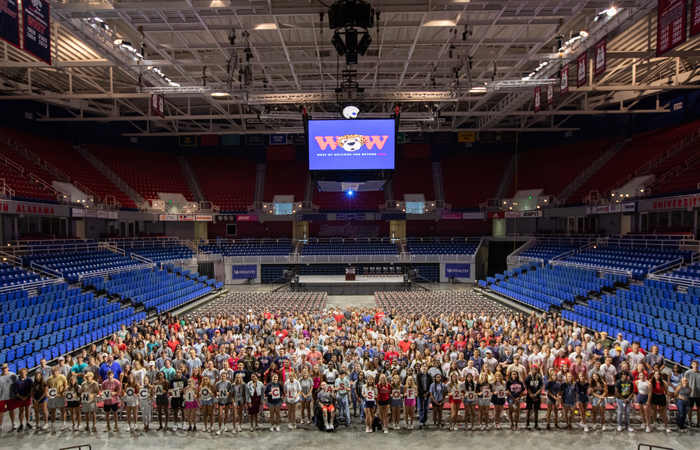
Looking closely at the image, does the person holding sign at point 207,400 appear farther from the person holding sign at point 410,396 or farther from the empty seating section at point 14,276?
the empty seating section at point 14,276

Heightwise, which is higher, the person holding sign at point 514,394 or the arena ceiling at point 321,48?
the arena ceiling at point 321,48

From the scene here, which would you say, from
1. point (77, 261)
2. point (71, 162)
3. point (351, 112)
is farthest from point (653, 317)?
point (71, 162)

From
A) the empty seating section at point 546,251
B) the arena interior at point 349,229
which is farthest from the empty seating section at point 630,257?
the empty seating section at point 546,251

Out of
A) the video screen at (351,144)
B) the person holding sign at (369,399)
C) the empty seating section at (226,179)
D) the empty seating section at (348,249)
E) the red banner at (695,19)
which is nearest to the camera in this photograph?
the person holding sign at (369,399)

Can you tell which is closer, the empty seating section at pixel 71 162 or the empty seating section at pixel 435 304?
the empty seating section at pixel 435 304

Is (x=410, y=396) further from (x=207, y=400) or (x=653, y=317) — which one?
(x=653, y=317)

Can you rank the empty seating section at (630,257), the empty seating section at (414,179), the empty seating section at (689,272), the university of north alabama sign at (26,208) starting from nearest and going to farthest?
the empty seating section at (689,272)
the university of north alabama sign at (26,208)
the empty seating section at (630,257)
the empty seating section at (414,179)

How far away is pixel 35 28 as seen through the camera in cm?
1040

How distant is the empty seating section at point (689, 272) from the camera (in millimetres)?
16422

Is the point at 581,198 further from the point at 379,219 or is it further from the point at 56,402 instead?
the point at 56,402

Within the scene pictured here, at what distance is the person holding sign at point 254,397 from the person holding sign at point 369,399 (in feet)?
7.67

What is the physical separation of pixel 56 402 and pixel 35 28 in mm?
9496

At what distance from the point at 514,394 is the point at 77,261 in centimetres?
2238

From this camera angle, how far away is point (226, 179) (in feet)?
128
